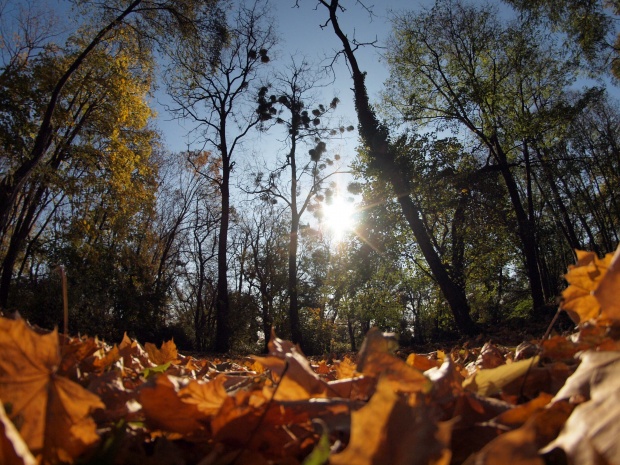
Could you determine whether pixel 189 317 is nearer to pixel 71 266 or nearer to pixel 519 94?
pixel 71 266

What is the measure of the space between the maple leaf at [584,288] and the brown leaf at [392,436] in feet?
1.66

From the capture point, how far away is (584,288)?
2.24 feet

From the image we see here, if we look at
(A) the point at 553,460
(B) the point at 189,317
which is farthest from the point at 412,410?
(B) the point at 189,317

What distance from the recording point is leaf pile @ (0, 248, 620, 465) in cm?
32

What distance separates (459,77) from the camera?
49.1ft

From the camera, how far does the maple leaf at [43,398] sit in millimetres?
420

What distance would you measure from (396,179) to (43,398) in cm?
897

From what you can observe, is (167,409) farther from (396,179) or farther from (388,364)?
(396,179)

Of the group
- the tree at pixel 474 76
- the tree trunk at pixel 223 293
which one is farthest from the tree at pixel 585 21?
the tree trunk at pixel 223 293

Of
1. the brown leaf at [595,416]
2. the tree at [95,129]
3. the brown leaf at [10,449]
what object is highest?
the tree at [95,129]

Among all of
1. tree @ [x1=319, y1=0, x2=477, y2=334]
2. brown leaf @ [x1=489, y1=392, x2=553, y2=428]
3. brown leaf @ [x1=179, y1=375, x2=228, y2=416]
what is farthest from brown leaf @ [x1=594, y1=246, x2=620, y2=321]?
tree @ [x1=319, y1=0, x2=477, y2=334]

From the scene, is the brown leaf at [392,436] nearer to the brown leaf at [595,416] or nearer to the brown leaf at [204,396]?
the brown leaf at [595,416]

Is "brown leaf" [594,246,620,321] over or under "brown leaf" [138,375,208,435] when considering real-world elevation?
over

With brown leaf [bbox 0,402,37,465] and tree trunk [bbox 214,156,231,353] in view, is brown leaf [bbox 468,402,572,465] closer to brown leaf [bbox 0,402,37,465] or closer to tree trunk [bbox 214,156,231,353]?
brown leaf [bbox 0,402,37,465]
